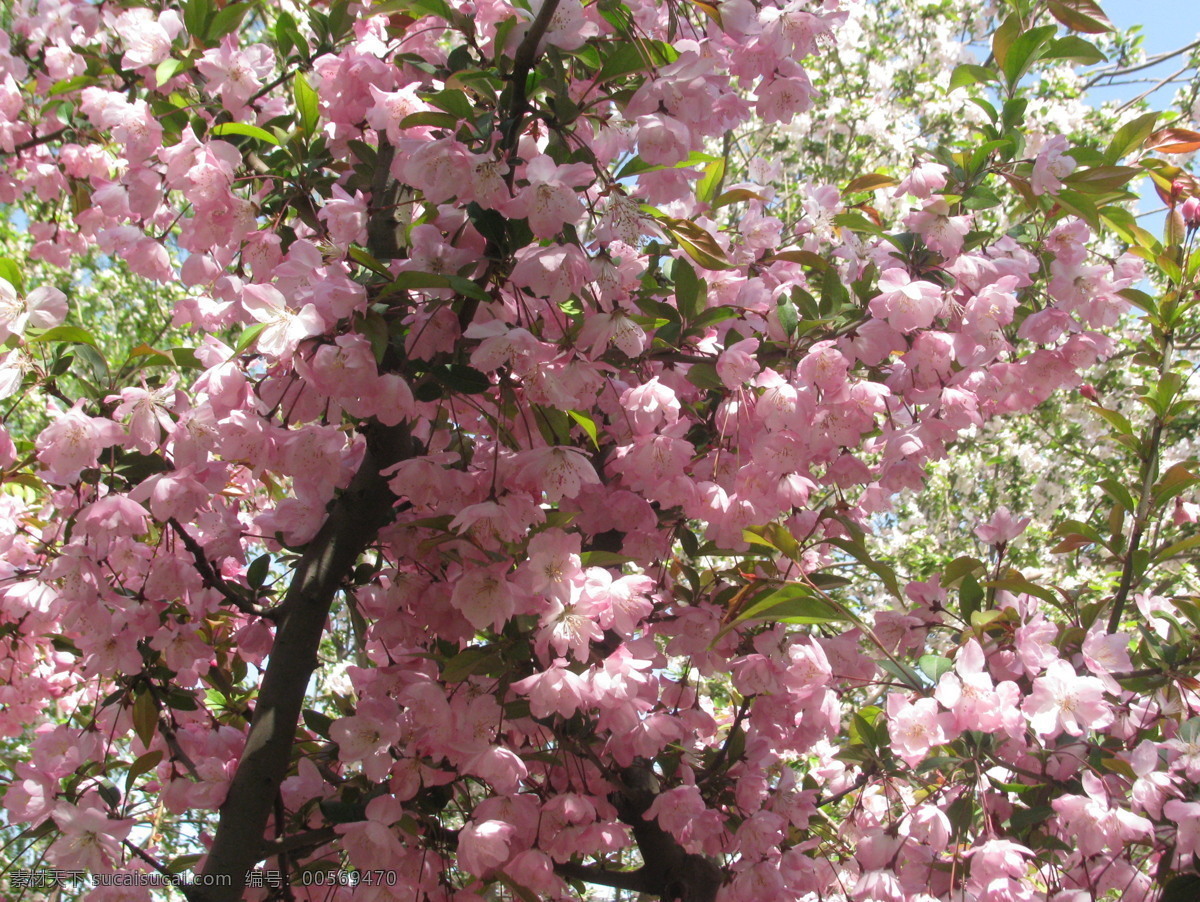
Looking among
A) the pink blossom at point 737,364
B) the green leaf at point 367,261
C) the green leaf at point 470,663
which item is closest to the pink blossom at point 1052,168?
the pink blossom at point 737,364

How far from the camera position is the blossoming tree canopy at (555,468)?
1.28 metres

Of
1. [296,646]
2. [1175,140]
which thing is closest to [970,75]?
[1175,140]

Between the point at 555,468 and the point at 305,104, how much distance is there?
0.75 meters

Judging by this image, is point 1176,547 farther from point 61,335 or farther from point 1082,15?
point 61,335

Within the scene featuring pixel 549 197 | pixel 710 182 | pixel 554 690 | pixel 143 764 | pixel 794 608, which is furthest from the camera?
pixel 710 182

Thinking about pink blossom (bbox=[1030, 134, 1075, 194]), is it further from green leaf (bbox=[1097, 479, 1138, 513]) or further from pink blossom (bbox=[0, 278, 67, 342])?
pink blossom (bbox=[0, 278, 67, 342])

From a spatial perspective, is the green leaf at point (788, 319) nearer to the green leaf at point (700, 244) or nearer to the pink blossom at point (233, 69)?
the green leaf at point (700, 244)

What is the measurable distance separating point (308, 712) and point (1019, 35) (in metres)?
1.78

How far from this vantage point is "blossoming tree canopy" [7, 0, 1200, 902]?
128 cm

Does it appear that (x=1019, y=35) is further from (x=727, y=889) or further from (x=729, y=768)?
(x=727, y=889)

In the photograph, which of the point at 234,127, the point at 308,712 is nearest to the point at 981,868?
the point at 308,712

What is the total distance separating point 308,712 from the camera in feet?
5.86

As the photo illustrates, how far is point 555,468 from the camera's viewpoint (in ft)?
4.34

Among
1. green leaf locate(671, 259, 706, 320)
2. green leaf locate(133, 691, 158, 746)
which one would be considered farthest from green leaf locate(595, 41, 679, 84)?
green leaf locate(133, 691, 158, 746)
